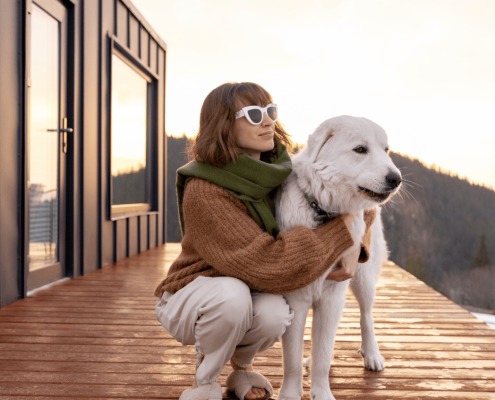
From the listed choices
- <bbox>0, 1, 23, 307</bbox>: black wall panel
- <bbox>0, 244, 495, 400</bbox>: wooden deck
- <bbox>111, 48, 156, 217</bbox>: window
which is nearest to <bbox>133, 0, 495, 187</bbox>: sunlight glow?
<bbox>111, 48, 156, 217</bbox>: window

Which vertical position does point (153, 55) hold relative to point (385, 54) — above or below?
above

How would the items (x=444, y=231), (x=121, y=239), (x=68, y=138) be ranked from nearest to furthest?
(x=68, y=138), (x=121, y=239), (x=444, y=231)

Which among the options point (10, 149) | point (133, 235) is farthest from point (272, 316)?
point (133, 235)

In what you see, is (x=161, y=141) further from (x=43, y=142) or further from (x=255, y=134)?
(x=255, y=134)

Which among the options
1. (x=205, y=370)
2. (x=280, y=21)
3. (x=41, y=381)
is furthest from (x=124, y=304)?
(x=280, y=21)

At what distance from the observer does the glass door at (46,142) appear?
129 inches

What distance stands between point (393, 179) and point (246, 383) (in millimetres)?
906

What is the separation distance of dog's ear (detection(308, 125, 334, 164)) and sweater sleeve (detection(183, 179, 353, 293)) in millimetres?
247

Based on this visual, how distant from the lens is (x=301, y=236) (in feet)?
4.24

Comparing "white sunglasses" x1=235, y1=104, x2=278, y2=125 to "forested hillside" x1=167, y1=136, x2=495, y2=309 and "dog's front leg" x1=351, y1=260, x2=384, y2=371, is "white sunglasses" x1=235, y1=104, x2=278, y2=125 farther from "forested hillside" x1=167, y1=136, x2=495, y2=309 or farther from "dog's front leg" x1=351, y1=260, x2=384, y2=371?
"forested hillside" x1=167, y1=136, x2=495, y2=309

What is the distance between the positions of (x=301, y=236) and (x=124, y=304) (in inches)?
79.5

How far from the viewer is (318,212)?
1423mm

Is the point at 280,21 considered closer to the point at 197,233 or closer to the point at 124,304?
the point at 124,304

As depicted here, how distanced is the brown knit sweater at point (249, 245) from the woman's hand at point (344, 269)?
0.09 m
